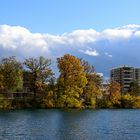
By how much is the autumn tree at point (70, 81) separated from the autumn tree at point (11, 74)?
13.2m

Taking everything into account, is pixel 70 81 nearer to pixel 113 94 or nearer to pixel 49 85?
pixel 49 85

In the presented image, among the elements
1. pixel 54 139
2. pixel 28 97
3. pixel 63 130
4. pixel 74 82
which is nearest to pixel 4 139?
pixel 54 139

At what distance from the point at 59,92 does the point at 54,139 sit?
8849cm

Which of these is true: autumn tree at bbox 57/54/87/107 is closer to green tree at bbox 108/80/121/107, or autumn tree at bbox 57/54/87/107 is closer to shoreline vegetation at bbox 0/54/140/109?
shoreline vegetation at bbox 0/54/140/109

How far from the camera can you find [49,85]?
145 meters

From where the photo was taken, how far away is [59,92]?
143 m

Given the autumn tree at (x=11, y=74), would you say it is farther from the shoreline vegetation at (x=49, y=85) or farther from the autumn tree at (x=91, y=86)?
the autumn tree at (x=91, y=86)

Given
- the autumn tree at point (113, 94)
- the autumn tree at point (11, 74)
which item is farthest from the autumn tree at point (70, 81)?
the autumn tree at point (113, 94)

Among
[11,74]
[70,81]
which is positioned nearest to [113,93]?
[70,81]

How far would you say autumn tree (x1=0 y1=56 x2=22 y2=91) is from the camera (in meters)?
141

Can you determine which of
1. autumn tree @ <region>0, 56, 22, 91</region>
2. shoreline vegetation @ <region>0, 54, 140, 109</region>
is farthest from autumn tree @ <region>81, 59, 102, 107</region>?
autumn tree @ <region>0, 56, 22, 91</region>

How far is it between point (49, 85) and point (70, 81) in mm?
8094

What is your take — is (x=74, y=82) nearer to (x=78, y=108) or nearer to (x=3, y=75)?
(x=78, y=108)

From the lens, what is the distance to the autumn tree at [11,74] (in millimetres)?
140875
